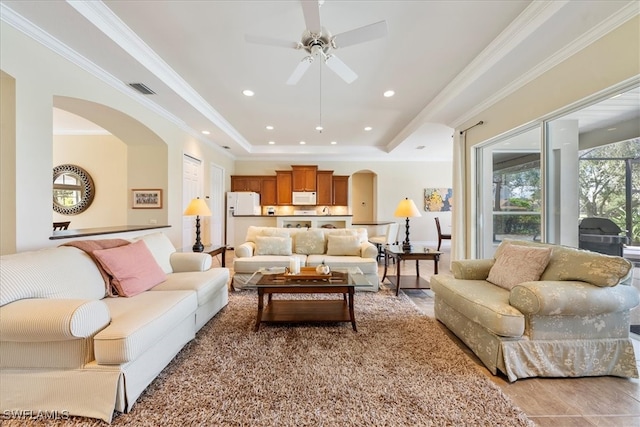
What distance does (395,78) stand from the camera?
3.41 metres

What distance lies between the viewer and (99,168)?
5258mm

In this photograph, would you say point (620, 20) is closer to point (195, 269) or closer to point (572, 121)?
point (572, 121)

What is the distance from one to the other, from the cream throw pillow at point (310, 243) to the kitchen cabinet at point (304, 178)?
12.0 feet

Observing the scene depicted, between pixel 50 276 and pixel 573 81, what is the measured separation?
4510 mm

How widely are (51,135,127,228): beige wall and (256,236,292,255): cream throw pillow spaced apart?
10.9ft

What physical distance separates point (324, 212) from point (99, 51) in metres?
6.27

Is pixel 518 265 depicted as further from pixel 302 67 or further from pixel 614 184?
pixel 302 67

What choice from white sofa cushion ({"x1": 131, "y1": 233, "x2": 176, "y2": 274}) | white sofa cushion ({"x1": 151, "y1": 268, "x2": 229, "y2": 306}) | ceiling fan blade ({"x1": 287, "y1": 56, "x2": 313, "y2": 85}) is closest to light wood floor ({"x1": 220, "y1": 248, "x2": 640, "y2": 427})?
white sofa cushion ({"x1": 151, "y1": 268, "x2": 229, "y2": 306})

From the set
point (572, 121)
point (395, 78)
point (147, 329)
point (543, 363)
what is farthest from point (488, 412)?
point (395, 78)

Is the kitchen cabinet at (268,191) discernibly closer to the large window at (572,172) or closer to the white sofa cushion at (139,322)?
the large window at (572,172)

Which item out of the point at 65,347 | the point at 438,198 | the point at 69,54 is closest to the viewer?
the point at 65,347

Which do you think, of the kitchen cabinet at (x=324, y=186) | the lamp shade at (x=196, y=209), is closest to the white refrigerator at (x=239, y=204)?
the kitchen cabinet at (x=324, y=186)

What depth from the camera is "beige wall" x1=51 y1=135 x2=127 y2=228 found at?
205 inches

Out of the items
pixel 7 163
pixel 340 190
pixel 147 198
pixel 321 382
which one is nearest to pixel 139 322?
pixel 321 382
